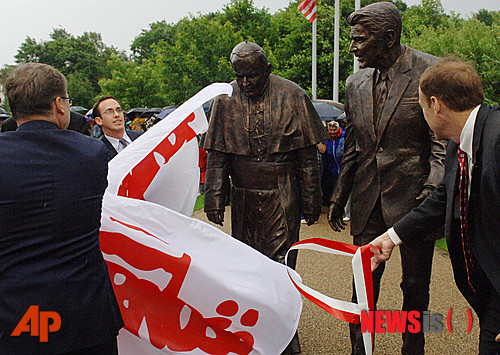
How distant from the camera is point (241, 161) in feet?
12.7

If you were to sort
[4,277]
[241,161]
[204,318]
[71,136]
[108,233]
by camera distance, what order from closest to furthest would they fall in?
[4,277] → [71,136] → [108,233] → [204,318] → [241,161]

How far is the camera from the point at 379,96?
10.9 feet

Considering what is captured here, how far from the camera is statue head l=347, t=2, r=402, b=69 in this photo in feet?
10.3

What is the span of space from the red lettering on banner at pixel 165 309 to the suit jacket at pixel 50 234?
38 cm

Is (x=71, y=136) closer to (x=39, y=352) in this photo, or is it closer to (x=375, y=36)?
(x=39, y=352)

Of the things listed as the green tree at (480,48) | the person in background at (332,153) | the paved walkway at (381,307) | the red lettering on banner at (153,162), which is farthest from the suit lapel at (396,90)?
the green tree at (480,48)

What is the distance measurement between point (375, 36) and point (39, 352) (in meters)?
2.62

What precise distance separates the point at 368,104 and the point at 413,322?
155 centimetres

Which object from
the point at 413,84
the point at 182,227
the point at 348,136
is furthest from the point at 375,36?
the point at 182,227

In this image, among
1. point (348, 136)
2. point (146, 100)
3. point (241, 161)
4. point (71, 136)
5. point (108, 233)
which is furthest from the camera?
point (146, 100)

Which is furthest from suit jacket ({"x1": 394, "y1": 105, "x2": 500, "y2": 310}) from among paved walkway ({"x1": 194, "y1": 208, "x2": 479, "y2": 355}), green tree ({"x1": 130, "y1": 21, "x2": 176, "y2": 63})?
green tree ({"x1": 130, "y1": 21, "x2": 176, "y2": 63})

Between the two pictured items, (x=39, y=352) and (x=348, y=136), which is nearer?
(x=39, y=352)

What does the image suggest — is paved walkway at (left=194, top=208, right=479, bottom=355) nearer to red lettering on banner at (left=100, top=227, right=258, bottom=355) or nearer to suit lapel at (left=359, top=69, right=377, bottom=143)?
red lettering on banner at (left=100, top=227, right=258, bottom=355)

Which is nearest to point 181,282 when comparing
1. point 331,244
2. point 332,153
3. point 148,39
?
point 331,244
